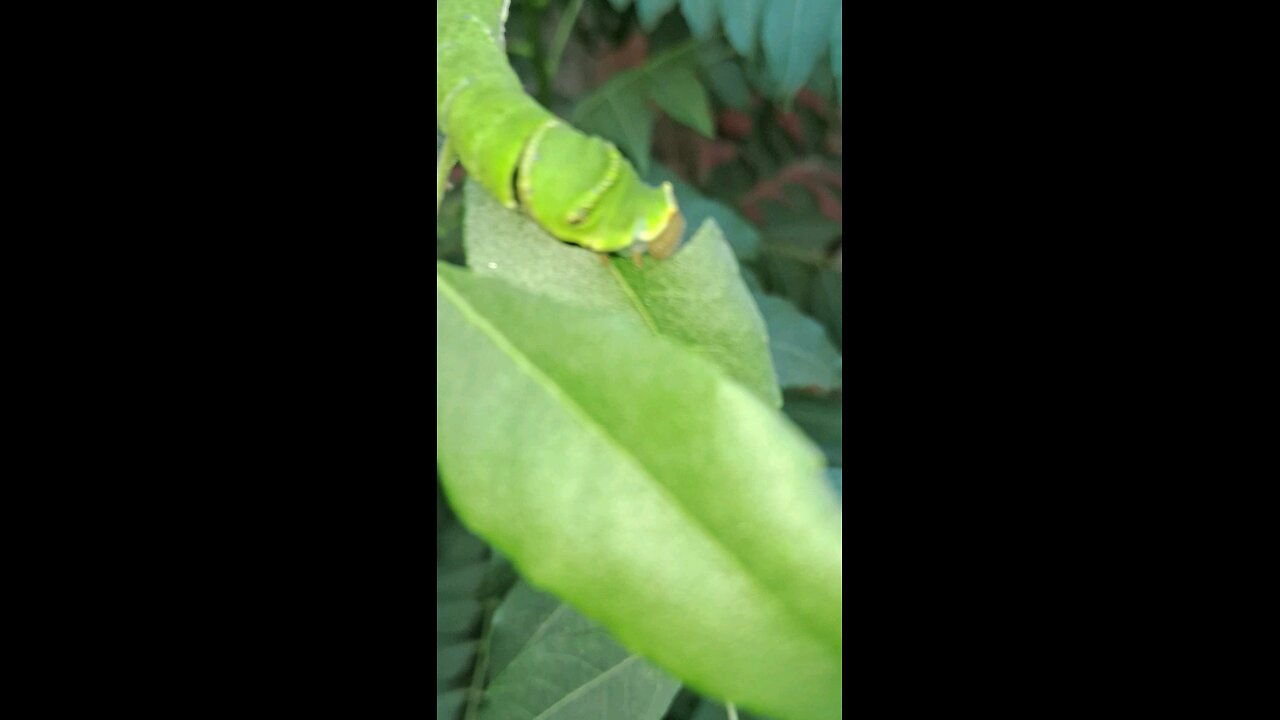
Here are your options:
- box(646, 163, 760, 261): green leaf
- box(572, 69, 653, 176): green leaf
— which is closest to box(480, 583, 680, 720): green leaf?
box(646, 163, 760, 261): green leaf

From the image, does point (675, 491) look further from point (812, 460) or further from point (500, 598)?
point (500, 598)

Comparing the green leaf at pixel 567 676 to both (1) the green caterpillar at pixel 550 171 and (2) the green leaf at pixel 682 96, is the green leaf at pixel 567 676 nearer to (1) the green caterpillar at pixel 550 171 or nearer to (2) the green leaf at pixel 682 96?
(1) the green caterpillar at pixel 550 171

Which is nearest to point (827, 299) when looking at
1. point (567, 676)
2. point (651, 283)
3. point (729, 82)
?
point (729, 82)

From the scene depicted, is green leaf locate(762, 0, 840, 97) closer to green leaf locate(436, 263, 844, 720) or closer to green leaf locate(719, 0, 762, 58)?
green leaf locate(719, 0, 762, 58)
